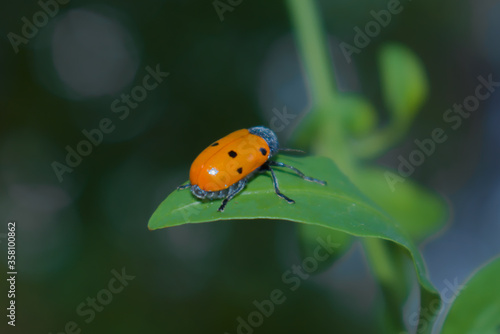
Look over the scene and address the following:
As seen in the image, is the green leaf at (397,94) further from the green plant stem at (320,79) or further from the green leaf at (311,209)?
the green leaf at (311,209)

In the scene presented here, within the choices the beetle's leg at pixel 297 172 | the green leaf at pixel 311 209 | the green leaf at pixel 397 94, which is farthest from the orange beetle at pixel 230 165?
the green leaf at pixel 397 94

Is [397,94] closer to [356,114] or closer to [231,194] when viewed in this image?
[356,114]

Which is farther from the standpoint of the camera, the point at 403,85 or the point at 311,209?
the point at 403,85

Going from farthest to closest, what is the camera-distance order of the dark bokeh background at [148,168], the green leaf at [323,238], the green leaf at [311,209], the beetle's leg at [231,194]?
1. the dark bokeh background at [148,168]
2. the green leaf at [323,238]
3. the beetle's leg at [231,194]
4. the green leaf at [311,209]

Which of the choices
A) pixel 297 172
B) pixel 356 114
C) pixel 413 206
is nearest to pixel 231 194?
pixel 297 172

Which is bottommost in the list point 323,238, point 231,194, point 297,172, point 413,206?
point 413,206

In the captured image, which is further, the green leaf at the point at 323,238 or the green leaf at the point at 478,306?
the green leaf at the point at 323,238
